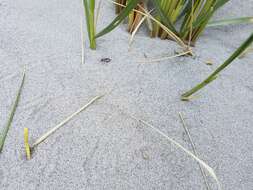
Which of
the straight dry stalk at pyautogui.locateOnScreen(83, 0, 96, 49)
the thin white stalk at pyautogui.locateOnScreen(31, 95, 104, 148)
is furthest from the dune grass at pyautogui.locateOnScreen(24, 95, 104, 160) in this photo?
the straight dry stalk at pyautogui.locateOnScreen(83, 0, 96, 49)

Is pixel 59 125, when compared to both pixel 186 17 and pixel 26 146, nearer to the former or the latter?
pixel 26 146

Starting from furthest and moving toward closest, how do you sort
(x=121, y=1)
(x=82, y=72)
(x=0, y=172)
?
(x=121, y=1), (x=82, y=72), (x=0, y=172)

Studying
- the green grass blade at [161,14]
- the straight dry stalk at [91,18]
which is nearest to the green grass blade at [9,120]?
the straight dry stalk at [91,18]

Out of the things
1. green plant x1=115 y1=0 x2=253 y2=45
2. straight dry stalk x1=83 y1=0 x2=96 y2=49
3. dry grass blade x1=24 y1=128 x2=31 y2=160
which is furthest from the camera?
green plant x1=115 y1=0 x2=253 y2=45

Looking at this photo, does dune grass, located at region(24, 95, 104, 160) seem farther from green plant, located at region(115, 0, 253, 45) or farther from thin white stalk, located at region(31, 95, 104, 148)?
green plant, located at region(115, 0, 253, 45)

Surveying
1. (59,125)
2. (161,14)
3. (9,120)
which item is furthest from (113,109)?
(161,14)

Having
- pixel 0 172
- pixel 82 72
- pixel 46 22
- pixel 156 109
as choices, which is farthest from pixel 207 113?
pixel 46 22

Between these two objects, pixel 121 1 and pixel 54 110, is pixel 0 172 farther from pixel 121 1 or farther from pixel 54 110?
pixel 121 1

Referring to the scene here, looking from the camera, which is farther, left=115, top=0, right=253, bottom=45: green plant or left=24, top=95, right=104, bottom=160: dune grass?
left=115, top=0, right=253, bottom=45: green plant

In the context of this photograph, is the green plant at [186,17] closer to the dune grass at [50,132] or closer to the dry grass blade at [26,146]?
the dune grass at [50,132]
